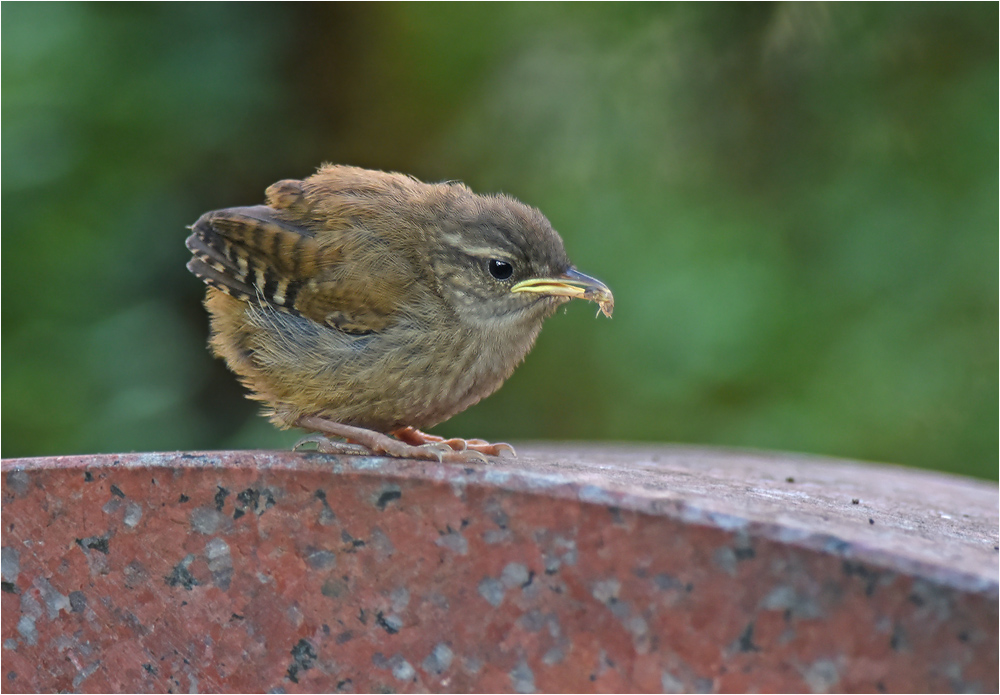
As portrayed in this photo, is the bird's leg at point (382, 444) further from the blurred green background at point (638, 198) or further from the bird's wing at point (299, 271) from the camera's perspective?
the blurred green background at point (638, 198)

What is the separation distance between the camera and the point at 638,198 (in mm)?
5328

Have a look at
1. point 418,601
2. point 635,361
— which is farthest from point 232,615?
point 635,361

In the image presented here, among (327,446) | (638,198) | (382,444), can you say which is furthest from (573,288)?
(638,198)

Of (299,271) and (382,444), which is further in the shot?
(299,271)

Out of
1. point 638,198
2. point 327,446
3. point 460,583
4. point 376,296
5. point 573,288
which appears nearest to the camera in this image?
point 460,583

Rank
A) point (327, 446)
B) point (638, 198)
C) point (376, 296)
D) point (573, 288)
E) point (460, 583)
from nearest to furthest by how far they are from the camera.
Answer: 1. point (460, 583)
2. point (327, 446)
3. point (376, 296)
4. point (573, 288)
5. point (638, 198)

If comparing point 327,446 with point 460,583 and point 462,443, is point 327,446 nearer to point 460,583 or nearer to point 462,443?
point 462,443

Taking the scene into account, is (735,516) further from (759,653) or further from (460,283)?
(460,283)

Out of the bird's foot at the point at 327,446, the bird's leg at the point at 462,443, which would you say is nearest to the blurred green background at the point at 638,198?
the bird's leg at the point at 462,443

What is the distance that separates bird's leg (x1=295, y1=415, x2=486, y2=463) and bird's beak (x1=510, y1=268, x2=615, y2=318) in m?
0.65

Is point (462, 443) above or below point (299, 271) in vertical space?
below

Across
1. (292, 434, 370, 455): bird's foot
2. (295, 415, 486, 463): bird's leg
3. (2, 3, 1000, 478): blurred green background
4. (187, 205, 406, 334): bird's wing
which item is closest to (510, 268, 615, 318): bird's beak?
(187, 205, 406, 334): bird's wing

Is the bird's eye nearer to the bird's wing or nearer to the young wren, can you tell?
the young wren

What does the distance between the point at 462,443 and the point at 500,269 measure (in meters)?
0.57
